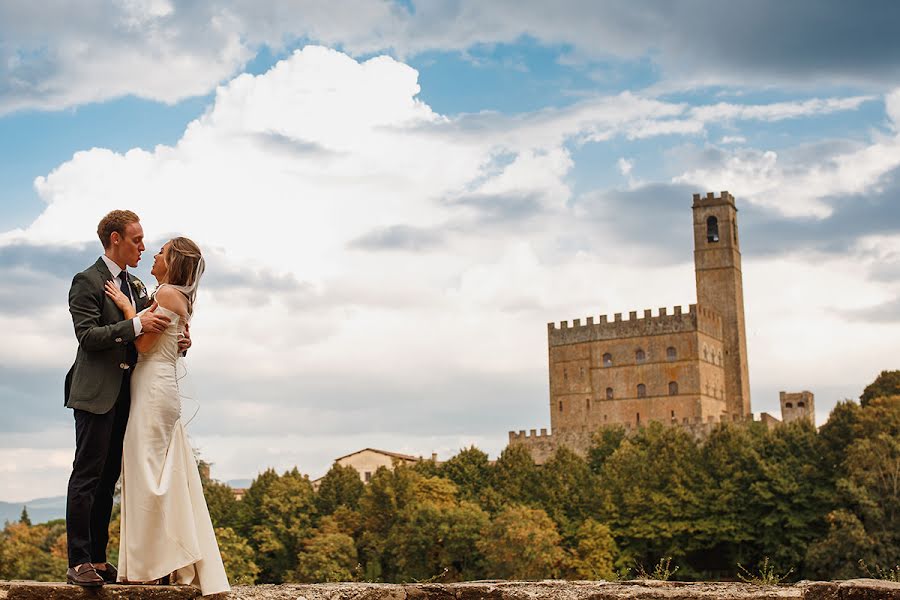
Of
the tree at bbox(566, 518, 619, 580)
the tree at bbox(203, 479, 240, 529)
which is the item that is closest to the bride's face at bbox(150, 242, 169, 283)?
the tree at bbox(566, 518, 619, 580)

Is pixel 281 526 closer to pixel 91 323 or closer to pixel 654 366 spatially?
pixel 654 366

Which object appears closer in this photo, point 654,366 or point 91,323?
point 91,323

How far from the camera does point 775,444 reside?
54656mm

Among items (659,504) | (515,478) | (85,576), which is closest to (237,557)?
(515,478)

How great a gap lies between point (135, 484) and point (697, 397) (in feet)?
244

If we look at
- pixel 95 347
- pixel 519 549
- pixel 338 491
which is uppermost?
pixel 338 491

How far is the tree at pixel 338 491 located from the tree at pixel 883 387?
2807 cm

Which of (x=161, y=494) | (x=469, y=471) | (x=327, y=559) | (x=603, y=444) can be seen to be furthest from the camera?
(x=603, y=444)

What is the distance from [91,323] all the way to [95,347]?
0.20 metres

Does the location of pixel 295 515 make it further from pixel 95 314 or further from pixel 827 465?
pixel 95 314

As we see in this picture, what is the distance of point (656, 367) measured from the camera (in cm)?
8006

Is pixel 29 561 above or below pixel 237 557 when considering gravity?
below

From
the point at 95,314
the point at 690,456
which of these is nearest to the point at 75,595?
the point at 95,314

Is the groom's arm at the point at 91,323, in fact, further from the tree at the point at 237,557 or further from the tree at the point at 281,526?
the tree at the point at 281,526
